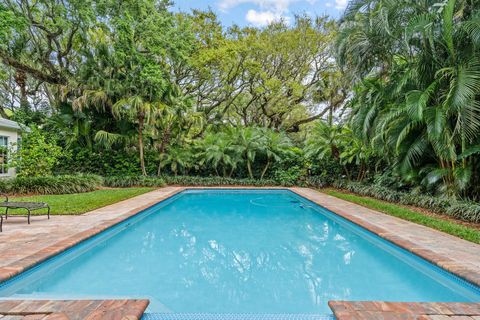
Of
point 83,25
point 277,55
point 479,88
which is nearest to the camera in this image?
point 479,88

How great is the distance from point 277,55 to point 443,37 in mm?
11253

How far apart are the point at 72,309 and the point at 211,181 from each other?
12.4 m

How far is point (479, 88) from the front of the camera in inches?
253

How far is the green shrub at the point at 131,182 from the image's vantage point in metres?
14.0

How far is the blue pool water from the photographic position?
3.42 metres

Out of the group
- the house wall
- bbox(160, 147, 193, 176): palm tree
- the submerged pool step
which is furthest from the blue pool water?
the house wall

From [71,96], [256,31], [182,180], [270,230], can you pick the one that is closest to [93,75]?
[71,96]

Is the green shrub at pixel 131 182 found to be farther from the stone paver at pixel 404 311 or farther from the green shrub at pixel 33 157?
the stone paver at pixel 404 311

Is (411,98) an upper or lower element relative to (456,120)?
upper

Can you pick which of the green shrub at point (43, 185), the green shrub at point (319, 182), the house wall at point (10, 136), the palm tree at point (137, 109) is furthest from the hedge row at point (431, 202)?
the house wall at point (10, 136)

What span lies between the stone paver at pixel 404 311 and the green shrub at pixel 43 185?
35.1 ft

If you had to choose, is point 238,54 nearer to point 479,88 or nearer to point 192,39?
point 192,39

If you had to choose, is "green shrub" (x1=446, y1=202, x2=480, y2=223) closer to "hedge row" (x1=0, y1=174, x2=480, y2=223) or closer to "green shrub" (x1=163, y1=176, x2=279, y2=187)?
"hedge row" (x1=0, y1=174, x2=480, y2=223)

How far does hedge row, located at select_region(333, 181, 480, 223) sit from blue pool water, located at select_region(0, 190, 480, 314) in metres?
2.43
